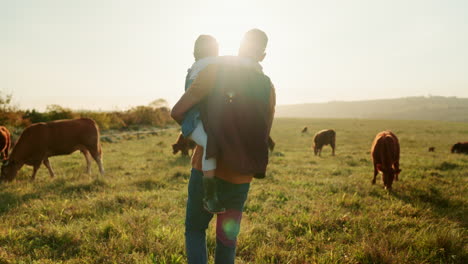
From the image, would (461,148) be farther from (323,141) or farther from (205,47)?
(205,47)

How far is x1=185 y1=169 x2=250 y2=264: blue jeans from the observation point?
2094 millimetres

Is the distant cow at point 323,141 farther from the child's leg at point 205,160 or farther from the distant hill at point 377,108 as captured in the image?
the distant hill at point 377,108

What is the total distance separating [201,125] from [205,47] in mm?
690

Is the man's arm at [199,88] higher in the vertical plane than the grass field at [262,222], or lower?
higher

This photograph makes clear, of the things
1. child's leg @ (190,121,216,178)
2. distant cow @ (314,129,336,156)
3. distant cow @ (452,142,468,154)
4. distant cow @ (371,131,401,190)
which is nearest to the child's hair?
child's leg @ (190,121,216,178)

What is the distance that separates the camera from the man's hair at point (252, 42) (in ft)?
7.03

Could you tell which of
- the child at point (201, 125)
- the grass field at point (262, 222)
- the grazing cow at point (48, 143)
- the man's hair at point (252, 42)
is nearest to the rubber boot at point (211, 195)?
the child at point (201, 125)

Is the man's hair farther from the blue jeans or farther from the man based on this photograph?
the blue jeans

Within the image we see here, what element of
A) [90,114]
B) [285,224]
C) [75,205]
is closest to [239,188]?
[285,224]

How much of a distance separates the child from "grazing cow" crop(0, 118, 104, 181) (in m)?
7.67

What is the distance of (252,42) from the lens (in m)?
2.14

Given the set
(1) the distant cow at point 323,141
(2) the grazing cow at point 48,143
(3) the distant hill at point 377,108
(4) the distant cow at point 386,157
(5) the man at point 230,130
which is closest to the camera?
(5) the man at point 230,130

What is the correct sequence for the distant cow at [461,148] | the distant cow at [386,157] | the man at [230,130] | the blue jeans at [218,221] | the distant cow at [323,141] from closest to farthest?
the man at [230,130] → the blue jeans at [218,221] → the distant cow at [386,157] → the distant cow at [323,141] → the distant cow at [461,148]

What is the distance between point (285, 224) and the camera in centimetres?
444
